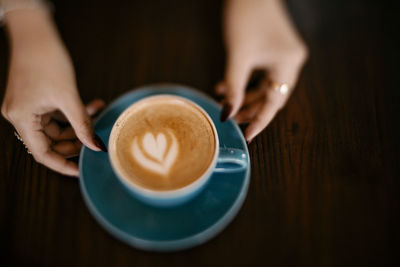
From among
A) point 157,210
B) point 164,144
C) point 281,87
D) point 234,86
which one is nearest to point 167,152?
point 164,144

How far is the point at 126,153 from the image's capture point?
703 millimetres

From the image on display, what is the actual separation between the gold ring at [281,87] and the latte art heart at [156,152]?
34 centimetres

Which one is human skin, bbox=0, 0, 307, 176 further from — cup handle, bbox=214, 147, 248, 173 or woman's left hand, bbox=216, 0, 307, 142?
cup handle, bbox=214, 147, 248, 173

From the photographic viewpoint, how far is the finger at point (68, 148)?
0.76m

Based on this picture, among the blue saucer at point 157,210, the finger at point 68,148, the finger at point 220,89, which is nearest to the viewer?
the blue saucer at point 157,210

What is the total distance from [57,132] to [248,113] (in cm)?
56

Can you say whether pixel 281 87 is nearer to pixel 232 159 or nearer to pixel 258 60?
pixel 258 60

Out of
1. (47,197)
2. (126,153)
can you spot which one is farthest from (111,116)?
(47,197)

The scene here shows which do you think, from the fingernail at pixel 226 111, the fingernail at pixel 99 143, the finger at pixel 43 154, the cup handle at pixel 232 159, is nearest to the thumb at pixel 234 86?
the fingernail at pixel 226 111

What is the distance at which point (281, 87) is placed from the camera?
834 mm

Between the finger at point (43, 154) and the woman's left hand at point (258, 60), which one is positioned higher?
the woman's left hand at point (258, 60)

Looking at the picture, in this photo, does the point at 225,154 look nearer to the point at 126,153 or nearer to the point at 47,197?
the point at 126,153

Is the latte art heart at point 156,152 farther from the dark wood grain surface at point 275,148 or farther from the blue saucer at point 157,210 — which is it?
the dark wood grain surface at point 275,148

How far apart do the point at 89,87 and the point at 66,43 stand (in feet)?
0.65
